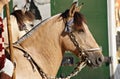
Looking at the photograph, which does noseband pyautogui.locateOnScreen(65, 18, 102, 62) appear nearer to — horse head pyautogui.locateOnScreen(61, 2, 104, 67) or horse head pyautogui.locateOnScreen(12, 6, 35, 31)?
horse head pyautogui.locateOnScreen(61, 2, 104, 67)

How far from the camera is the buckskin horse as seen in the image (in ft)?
11.9

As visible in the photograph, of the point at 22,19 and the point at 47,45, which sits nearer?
the point at 47,45

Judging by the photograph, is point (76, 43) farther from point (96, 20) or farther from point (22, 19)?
point (96, 20)

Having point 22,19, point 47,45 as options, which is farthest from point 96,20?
point 47,45

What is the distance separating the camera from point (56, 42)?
3773mm

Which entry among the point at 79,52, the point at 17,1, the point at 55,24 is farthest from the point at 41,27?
the point at 17,1

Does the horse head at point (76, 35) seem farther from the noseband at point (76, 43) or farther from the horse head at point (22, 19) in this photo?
the horse head at point (22, 19)

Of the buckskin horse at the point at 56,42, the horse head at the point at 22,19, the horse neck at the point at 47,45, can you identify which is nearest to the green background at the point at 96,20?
the horse head at the point at 22,19

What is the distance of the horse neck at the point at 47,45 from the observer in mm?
3629

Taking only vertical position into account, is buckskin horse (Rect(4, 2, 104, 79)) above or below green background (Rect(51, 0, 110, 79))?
above

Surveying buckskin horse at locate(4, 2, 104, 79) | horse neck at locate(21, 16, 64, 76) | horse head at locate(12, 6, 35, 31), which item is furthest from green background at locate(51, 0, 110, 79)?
horse neck at locate(21, 16, 64, 76)

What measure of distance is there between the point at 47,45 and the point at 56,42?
0.28 ft

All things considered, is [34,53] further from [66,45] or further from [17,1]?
[17,1]

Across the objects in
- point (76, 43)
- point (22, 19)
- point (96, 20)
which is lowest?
point (96, 20)
